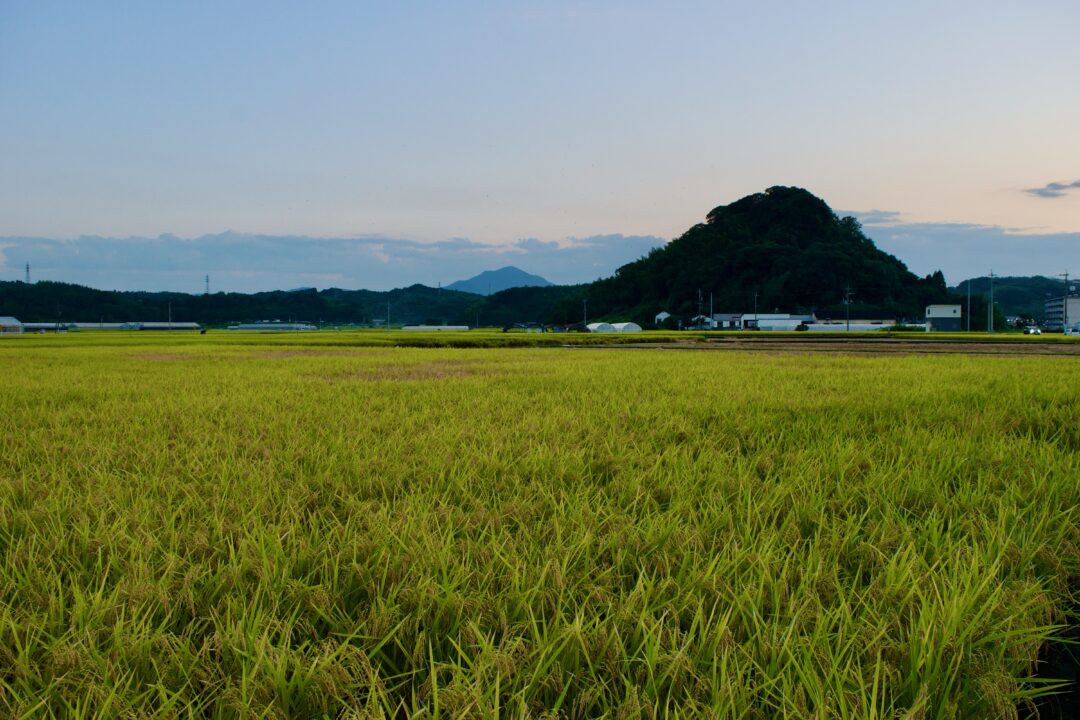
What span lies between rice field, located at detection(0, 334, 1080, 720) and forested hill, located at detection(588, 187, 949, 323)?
90.4 meters

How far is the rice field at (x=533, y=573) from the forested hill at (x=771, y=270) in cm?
9038

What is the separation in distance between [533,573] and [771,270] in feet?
334

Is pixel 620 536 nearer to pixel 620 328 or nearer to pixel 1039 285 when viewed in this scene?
pixel 620 328

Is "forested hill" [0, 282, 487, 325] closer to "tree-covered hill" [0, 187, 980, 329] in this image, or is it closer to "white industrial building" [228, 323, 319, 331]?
"tree-covered hill" [0, 187, 980, 329]

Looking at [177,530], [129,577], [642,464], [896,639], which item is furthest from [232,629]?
[642,464]

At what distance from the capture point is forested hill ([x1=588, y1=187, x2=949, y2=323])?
8975cm

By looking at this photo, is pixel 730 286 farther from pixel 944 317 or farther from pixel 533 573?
pixel 533 573

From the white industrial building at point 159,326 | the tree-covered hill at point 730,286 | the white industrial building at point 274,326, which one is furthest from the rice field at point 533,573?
the white industrial building at point 159,326

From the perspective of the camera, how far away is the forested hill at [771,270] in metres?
89.8

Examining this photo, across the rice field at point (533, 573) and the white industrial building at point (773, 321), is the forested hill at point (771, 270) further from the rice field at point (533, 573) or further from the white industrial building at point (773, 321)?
the rice field at point (533, 573)

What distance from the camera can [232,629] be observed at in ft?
4.74

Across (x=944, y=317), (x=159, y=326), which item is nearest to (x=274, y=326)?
(x=159, y=326)

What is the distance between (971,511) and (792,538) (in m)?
0.91

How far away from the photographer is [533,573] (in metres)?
1.77
